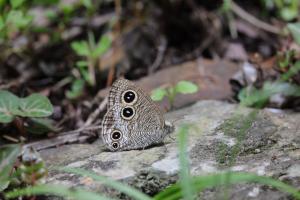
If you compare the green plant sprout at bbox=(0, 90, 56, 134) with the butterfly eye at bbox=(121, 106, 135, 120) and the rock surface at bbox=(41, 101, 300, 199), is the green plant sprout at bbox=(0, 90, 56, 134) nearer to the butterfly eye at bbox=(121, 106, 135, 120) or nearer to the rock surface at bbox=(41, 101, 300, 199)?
the rock surface at bbox=(41, 101, 300, 199)

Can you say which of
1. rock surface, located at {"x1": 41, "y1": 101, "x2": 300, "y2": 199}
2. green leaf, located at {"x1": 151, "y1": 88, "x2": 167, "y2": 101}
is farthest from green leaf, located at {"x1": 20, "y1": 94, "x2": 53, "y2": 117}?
green leaf, located at {"x1": 151, "y1": 88, "x2": 167, "y2": 101}

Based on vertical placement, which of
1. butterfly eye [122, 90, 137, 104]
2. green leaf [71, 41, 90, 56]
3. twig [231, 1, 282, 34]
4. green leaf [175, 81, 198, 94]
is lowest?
green leaf [175, 81, 198, 94]

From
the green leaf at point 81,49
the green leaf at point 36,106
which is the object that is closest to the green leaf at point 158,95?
the green leaf at point 36,106

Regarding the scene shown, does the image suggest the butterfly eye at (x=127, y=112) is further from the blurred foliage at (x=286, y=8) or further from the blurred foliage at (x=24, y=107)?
the blurred foliage at (x=286, y=8)

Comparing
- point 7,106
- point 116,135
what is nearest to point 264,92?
point 116,135

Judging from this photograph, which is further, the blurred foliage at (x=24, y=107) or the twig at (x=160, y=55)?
the twig at (x=160, y=55)

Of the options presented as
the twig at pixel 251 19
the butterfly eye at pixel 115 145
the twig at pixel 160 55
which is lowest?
the butterfly eye at pixel 115 145

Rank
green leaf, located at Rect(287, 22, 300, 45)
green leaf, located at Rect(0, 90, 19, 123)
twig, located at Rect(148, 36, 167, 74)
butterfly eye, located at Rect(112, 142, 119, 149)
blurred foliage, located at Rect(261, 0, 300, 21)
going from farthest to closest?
blurred foliage, located at Rect(261, 0, 300, 21)
twig, located at Rect(148, 36, 167, 74)
green leaf, located at Rect(287, 22, 300, 45)
green leaf, located at Rect(0, 90, 19, 123)
butterfly eye, located at Rect(112, 142, 119, 149)
